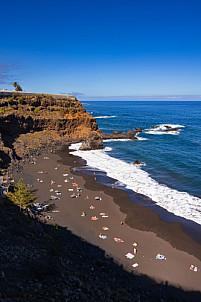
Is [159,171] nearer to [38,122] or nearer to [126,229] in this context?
[126,229]

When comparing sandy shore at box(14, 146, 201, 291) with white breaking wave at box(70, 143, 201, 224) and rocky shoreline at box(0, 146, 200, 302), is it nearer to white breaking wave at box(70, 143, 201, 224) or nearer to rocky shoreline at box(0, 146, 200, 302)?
rocky shoreline at box(0, 146, 200, 302)

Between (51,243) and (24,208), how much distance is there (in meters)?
7.49

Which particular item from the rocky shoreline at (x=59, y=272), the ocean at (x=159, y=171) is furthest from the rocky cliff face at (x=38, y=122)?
the rocky shoreline at (x=59, y=272)

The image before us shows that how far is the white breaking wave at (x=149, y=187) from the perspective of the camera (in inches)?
1110

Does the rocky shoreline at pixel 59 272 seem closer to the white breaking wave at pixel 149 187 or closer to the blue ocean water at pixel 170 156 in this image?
the white breaking wave at pixel 149 187

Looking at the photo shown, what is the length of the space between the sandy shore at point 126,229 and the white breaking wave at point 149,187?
3.22 m

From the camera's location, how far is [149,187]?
3525cm

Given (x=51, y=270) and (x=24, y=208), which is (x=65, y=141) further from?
(x=51, y=270)

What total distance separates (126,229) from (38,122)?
52253 millimetres

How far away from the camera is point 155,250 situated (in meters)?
20.5

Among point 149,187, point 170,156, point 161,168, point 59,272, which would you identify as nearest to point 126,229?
point 59,272

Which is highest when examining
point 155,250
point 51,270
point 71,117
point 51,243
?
point 71,117

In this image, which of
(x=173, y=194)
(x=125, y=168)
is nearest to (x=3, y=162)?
(x=125, y=168)

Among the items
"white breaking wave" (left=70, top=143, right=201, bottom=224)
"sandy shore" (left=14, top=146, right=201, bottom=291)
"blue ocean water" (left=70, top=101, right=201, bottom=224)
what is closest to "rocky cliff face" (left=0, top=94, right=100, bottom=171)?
"blue ocean water" (left=70, top=101, right=201, bottom=224)
